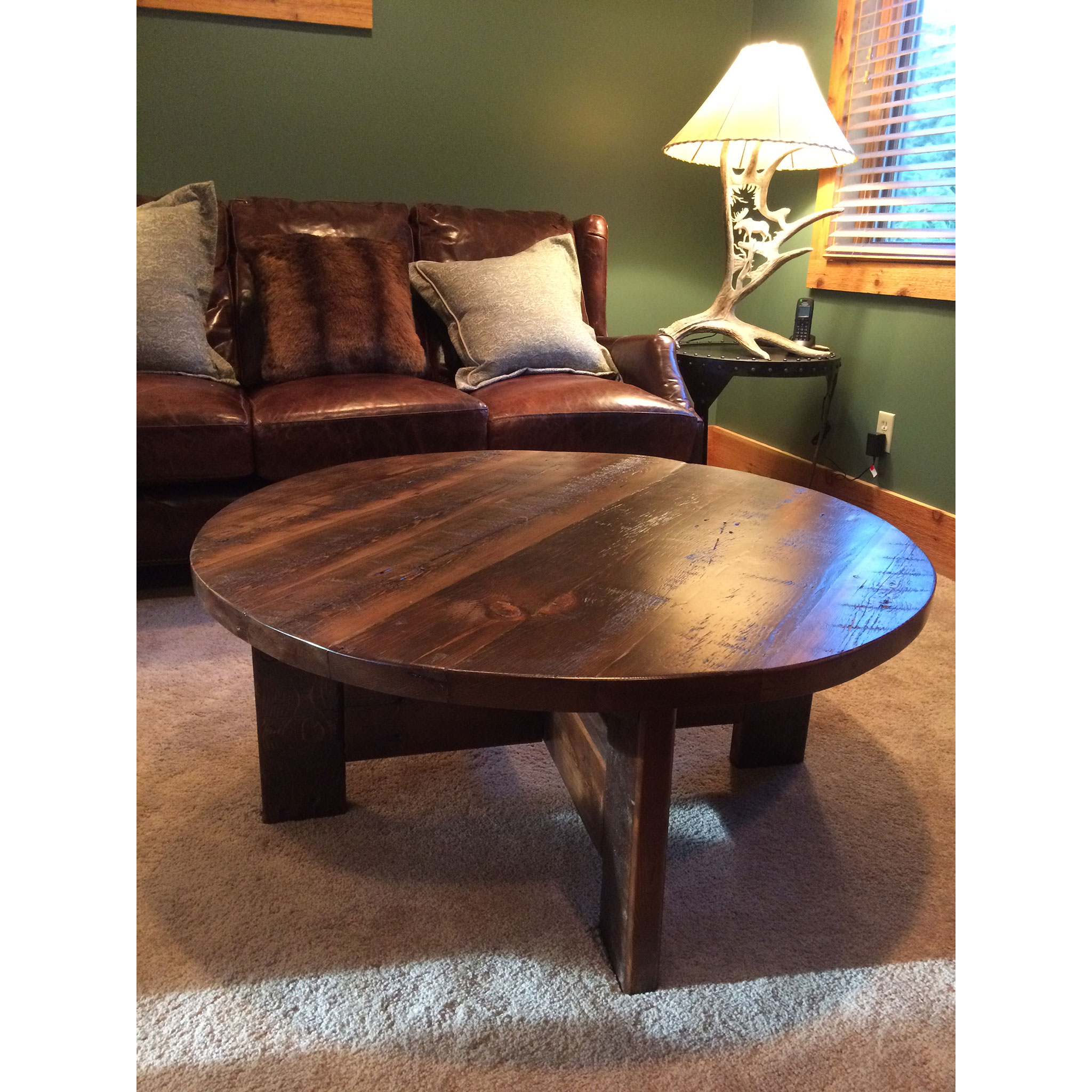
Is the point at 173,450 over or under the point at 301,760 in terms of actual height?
over

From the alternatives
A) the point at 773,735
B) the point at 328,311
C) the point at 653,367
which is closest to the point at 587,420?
the point at 653,367

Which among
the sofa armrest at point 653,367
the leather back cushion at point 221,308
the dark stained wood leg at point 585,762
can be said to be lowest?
the dark stained wood leg at point 585,762

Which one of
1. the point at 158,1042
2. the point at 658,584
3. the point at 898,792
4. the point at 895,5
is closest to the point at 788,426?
the point at 895,5

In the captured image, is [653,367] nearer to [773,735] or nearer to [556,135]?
[556,135]

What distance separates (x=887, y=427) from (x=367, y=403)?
1671 millimetres

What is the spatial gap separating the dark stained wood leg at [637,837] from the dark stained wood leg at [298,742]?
0.47m

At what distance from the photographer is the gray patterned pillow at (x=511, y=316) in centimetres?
273

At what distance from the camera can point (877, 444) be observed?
2986 millimetres

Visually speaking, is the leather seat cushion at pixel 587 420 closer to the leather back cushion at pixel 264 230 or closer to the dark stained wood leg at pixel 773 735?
the leather back cushion at pixel 264 230

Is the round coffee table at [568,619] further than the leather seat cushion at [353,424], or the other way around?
the leather seat cushion at [353,424]

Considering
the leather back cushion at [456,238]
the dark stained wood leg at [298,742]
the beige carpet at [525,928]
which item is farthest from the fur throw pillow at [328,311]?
the dark stained wood leg at [298,742]

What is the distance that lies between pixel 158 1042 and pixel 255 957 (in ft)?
0.49
